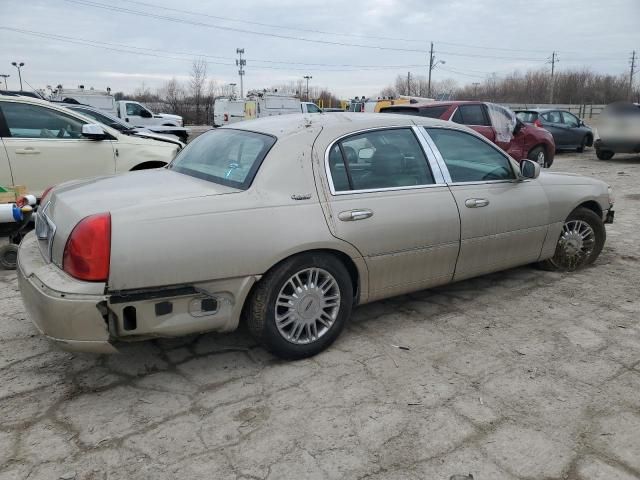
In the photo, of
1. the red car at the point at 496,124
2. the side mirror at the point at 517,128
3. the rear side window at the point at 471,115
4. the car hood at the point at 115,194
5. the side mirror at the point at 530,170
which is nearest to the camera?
the car hood at the point at 115,194

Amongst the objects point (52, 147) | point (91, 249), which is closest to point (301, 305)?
point (91, 249)

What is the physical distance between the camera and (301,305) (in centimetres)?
323

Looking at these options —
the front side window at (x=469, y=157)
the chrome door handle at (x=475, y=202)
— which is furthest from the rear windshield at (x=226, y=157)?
the chrome door handle at (x=475, y=202)

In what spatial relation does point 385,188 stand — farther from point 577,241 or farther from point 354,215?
point 577,241

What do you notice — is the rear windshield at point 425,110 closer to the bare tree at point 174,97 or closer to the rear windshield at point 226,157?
the rear windshield at point 226,157

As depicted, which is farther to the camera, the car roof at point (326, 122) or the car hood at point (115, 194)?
the car roof at point (326, 122)

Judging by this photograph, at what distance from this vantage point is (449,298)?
4.43 metres

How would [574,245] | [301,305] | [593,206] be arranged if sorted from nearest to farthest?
[301,305] < [574,245] < [593,206]

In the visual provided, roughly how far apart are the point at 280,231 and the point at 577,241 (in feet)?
11.0

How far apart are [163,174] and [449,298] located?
2514mm

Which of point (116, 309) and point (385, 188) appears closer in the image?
point (116, 309)

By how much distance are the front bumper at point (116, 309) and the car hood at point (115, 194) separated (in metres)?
0.21

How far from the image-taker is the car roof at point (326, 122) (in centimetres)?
356

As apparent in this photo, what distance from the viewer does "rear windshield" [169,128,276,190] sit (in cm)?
327
